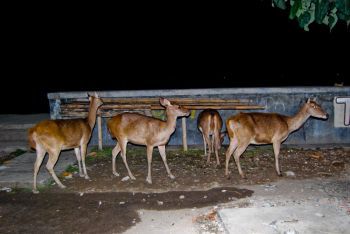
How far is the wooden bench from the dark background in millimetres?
21712

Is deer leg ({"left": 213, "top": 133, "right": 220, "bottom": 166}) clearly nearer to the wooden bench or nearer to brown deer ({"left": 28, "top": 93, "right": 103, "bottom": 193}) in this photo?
the wooden bench

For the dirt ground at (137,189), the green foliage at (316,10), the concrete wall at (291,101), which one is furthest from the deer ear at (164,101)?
the green foliage at (316,10)

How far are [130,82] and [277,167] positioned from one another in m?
29.1

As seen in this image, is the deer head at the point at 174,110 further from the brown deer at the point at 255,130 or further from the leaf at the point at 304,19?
the leaf at the point at 304,19

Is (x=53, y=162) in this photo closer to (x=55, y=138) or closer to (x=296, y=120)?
(x=55, y=138)

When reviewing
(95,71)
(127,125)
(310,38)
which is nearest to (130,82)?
(95,71)

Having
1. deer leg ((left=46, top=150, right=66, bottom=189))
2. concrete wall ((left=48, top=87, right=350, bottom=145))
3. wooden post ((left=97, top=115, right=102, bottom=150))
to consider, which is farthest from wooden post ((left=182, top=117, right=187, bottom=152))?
deer leg ((left=46, top=150, right=66, bottom=189))

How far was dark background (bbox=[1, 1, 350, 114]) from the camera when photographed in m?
36.8

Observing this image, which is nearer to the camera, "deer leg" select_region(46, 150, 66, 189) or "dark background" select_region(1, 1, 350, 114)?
"deer leg" select_region(46, 150, 66, 189)

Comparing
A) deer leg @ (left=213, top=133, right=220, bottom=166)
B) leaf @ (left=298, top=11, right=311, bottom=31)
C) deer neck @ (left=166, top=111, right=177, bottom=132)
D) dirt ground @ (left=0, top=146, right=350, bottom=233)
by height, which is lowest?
dirt ground @ (left=0, top=146, right=350, bottom=233)

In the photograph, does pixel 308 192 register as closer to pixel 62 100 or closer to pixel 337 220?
pixel 337 220

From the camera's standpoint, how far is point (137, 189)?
8.34 m

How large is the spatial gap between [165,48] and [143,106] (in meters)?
35.7

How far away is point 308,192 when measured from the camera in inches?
308
